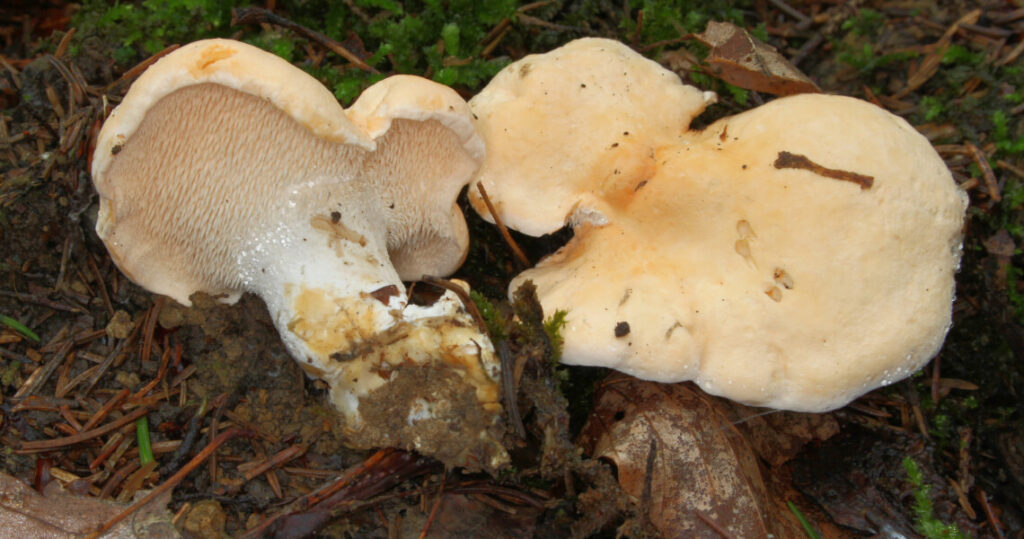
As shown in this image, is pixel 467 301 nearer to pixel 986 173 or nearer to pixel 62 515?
pixel 62 515

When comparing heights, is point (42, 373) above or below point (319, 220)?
below

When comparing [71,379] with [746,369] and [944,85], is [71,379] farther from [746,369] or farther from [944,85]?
[944,85]

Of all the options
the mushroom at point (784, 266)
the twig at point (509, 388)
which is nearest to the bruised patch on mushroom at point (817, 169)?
the mushroom at point (784, 266)

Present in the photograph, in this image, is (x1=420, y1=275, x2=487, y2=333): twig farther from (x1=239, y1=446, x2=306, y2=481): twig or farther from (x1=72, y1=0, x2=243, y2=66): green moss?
(x1=72, y1=0, x2=243, y2=66): green moss

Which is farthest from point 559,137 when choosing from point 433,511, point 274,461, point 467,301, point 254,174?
point 274,461

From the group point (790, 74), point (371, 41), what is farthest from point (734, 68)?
point (371, 41)
